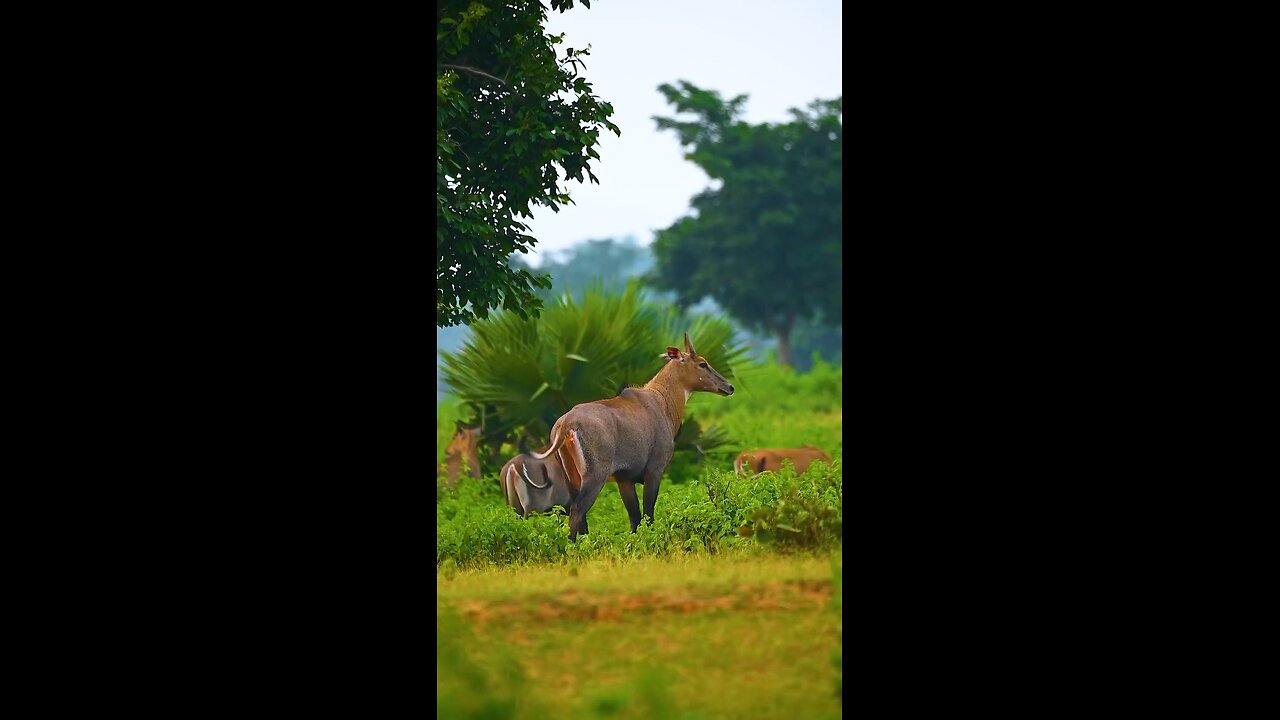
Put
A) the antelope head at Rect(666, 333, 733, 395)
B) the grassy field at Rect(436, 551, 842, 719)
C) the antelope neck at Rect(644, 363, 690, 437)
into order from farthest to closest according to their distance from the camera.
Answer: the antelope head at Rect(666, 333, 733, 395)
the antelope neck at Rect(644, 363, 690, 437)
the grassy field at Rect(436, 551, 842, 719)

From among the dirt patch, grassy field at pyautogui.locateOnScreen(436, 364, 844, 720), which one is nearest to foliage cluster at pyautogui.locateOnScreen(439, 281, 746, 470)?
grassy field at pyautogui.locateOnScreen(436, 364, 844, 720)

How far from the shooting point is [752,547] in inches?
277

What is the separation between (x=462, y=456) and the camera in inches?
464

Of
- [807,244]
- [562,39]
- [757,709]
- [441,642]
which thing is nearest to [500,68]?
[562,39]

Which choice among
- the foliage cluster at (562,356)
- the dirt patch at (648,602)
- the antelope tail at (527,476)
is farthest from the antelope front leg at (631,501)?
the foliage cluster at (562,356)

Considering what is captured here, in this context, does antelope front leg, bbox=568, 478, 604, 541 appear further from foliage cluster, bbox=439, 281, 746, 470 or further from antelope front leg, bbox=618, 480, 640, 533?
foliage cluster, bbox=439, 281, 746, 470

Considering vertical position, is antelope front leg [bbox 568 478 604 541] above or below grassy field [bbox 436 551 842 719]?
above

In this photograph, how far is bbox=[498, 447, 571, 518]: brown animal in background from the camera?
7.75 m

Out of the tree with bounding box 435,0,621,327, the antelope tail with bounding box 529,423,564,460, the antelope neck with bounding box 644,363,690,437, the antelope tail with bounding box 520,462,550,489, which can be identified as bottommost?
the antelope tail with bounding box 520,462,550,489

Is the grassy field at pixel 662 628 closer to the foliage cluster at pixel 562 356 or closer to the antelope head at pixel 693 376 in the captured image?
the antelope head at pixel 693 376

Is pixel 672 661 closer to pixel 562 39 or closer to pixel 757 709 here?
pixel 757 709

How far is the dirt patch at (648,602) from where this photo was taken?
6.18 m

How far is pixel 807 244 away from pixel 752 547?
90.0 feet

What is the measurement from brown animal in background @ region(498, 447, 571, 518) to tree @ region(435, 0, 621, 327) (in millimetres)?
1015
